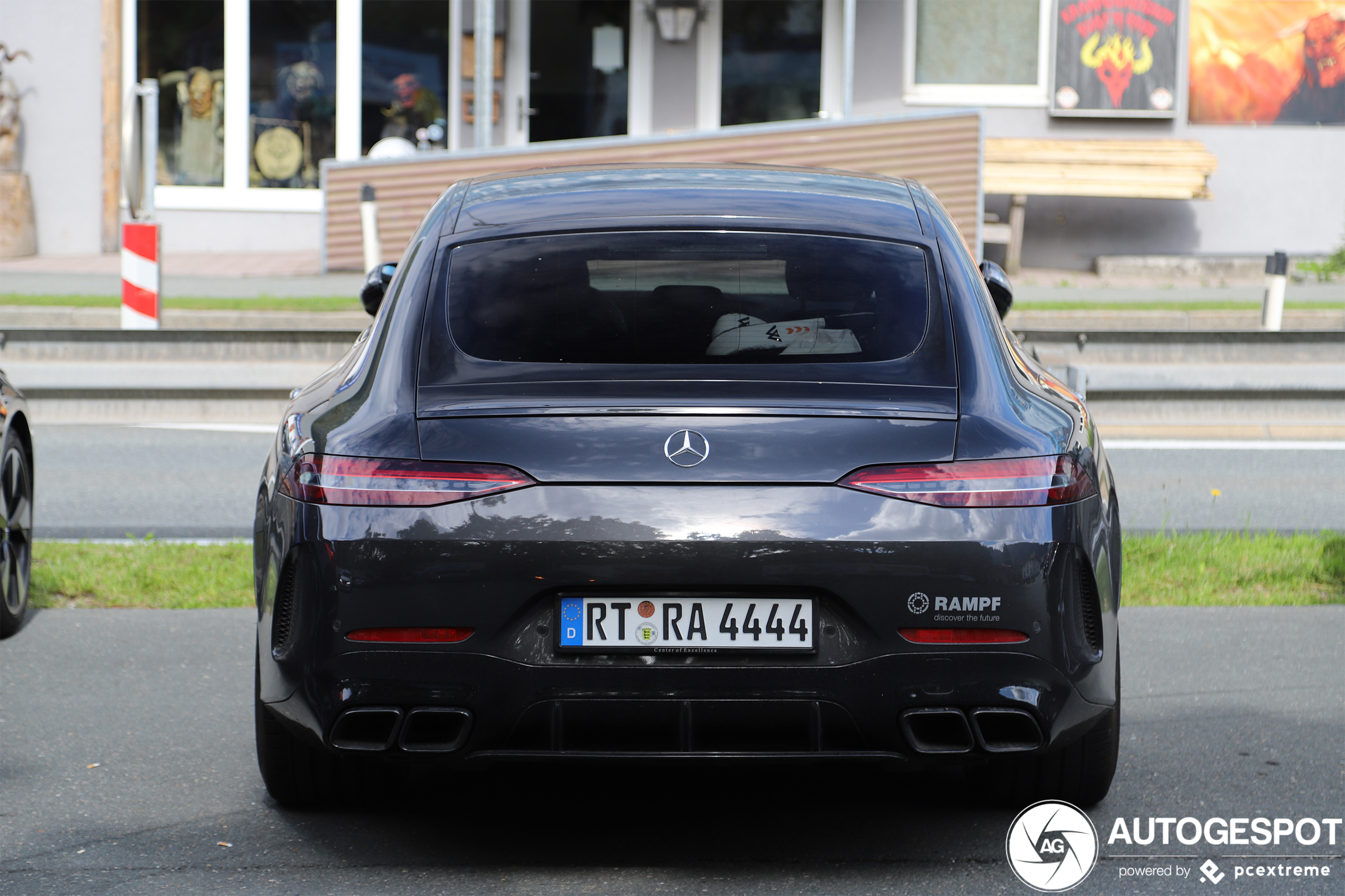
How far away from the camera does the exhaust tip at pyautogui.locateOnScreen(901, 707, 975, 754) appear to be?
323 centimetres

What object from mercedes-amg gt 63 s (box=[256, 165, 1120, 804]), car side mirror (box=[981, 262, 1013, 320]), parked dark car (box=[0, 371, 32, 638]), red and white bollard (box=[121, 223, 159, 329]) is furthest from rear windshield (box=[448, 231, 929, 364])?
red and white bollard (box=[121, 223, 159, 329])

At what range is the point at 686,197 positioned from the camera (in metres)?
4.02

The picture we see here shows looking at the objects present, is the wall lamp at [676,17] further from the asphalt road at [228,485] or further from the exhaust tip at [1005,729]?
the exhaust tip at [1005,729]

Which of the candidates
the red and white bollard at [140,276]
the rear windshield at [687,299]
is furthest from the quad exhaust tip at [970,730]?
the red and white bollard at [140,276]

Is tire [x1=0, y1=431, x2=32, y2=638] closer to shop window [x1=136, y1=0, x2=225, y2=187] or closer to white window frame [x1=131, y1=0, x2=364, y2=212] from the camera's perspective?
white window frame [x1=131, y1=0, x2=364, y2=212]

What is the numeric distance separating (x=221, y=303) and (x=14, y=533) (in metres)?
8.60

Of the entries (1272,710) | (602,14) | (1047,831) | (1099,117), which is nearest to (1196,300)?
(1099,117)

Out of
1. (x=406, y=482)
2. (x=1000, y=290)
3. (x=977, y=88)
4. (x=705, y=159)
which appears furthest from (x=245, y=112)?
(x=406, y=482)

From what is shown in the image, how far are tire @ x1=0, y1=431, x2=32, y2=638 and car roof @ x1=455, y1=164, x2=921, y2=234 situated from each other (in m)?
2.16

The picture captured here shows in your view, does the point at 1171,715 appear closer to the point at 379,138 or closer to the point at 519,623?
the point at 519,623

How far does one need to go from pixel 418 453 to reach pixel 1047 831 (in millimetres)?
1624

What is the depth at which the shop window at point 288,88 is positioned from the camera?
19969mm

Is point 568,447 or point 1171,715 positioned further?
point 1171,715

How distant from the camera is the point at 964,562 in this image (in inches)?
126
